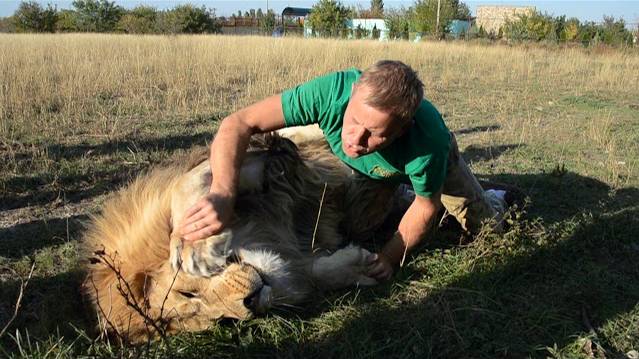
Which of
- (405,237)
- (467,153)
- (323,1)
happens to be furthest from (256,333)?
(323,1)

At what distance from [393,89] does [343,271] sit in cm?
104

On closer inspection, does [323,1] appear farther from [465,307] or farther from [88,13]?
[465,307]

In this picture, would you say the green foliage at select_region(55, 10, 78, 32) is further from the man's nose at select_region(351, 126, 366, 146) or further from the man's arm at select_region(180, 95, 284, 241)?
the man's nose at select_region(351, 126, 366, 146)

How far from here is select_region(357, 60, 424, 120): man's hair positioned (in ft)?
8.76

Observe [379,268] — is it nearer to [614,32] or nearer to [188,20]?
[614,32]

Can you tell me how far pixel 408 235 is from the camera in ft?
10.5

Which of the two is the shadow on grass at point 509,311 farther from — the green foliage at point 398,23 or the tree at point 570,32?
the green foliage at point 398,23

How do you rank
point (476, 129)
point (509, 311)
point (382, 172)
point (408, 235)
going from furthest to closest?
1. point (476, 129)
2. point (382, 172)
3. point (408, 235)
4. point (509, 311)

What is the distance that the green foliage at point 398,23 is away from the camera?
40562mm

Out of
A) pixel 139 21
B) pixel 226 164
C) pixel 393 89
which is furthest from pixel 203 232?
pixel 139 21

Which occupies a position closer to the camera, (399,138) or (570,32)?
(399,138)

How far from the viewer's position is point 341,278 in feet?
10.1

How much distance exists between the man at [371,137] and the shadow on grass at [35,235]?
1.34 meters

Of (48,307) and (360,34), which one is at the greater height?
(360,34)
